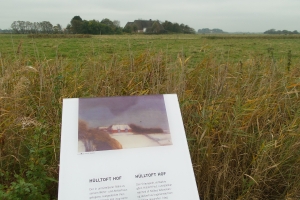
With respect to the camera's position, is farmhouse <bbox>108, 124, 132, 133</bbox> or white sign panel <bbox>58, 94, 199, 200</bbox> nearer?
white sign panel <bbox>58, 94, 199, 200</bbox>

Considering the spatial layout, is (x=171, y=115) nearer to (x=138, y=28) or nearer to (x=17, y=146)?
(x=17, y=146)

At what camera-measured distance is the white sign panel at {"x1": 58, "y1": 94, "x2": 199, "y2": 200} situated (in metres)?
1.29

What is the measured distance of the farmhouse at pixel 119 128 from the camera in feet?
4.69

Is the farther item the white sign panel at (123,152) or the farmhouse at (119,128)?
the farmhouse at (119,128)

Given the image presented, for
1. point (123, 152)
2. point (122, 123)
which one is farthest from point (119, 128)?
point (123, 152)

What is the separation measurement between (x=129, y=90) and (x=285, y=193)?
1.69 metres

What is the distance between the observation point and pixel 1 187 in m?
1.63

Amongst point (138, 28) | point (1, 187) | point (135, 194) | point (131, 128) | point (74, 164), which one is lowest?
point (1, 187)

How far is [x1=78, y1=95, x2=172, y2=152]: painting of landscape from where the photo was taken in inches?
54.7

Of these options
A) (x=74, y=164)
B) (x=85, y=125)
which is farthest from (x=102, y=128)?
(x=74, y=164)

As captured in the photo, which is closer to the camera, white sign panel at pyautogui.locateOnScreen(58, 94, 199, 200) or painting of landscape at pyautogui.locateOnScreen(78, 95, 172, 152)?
white sign panel at pyautogui.locateOnScreen(58, 94, 199, 200)

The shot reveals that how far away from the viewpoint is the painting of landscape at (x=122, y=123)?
1389 mm

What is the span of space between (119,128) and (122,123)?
0.11 ft

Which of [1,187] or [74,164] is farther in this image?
[1,187]
